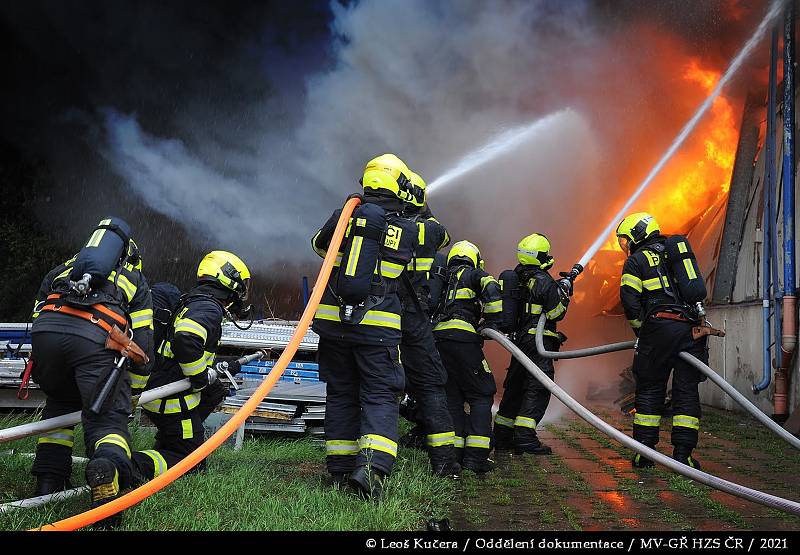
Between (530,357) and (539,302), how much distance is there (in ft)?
1.73

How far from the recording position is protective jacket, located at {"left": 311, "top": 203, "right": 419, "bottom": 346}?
4219 mm

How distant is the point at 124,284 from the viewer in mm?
3666

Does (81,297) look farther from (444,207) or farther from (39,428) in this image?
(444,207)

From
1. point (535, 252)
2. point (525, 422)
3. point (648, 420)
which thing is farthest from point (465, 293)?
point (648, 420)

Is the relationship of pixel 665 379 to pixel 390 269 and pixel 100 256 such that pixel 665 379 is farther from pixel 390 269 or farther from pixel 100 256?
pixel 100 256

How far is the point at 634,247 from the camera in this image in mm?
5816

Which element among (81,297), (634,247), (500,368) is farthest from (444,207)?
(81,297)

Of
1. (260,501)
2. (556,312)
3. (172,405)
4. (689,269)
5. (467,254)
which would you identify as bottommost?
(260,501)

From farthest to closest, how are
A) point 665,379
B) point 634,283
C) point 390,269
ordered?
point 634,283
point 665,379
point 390,269

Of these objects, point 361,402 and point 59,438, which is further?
point 361,402

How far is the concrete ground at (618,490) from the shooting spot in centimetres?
371

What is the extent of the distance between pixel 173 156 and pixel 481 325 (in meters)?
8.78

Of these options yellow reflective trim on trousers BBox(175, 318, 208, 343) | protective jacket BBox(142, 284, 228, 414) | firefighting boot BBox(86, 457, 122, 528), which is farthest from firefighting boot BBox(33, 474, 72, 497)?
yellow reflective trim on trousers BBox(175, 318, 208, 343)

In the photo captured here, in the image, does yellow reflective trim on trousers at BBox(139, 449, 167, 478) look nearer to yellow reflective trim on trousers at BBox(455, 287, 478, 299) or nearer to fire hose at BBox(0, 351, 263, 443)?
fire hose at BBox(0, 351, 263, 443)
